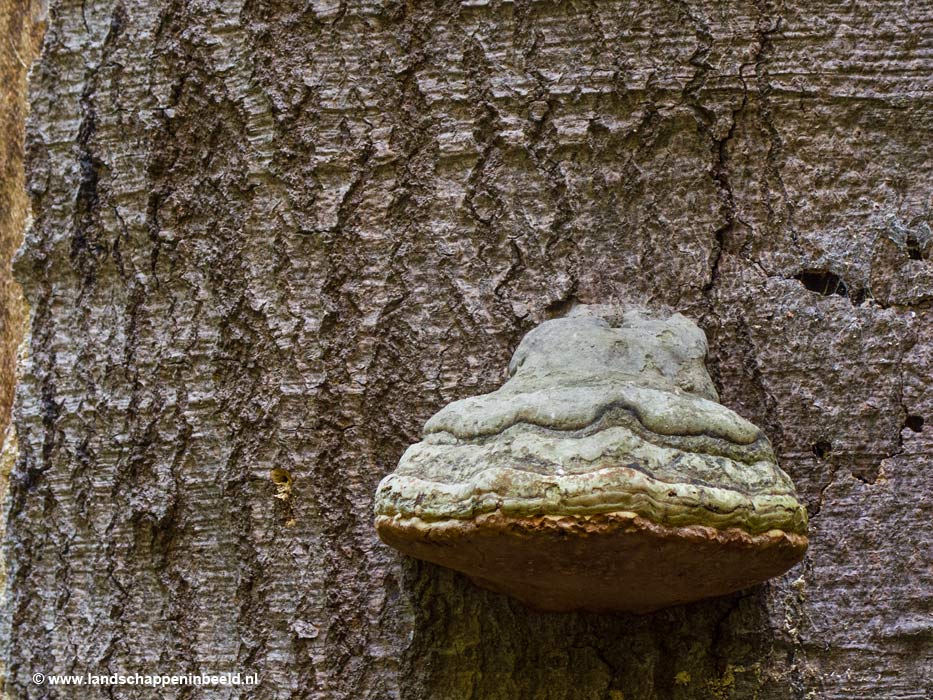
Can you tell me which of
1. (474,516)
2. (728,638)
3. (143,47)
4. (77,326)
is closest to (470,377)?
(474,516)

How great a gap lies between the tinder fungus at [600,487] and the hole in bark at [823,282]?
17.5 inches

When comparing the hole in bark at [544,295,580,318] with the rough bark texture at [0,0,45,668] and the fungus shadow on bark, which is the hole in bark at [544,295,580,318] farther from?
the rough bark texture at [0,0,45,668]

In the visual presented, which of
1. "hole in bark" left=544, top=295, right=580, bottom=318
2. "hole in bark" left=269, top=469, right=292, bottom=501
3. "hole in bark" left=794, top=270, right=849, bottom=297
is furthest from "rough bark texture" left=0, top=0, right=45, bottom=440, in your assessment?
"hole in bark" left=794, top=270, right=849, bottom=297

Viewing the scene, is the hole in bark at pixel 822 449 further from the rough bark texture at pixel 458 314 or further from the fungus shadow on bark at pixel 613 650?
the fungus shadow on bark at pixel 613 650

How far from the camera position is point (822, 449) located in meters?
1.76

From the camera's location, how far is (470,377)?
5.81ft

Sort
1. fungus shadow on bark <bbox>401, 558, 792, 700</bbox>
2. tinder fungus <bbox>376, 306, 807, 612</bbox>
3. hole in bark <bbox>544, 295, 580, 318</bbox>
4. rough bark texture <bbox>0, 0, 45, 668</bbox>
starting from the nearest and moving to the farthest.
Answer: tinder fungus <bbox>376, 306, 807, 612</bbox> < fungus shadow on bark <bbox>401, 558, 792, 700</bbox> < hole in bark <bbox>544, 295, 580, 318</bbox> < rough bark texture <bbox>0, 0, 45, 668</bbox>

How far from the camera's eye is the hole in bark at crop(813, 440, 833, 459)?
175 cm

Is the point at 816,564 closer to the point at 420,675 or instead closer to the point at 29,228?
the point at 420,675

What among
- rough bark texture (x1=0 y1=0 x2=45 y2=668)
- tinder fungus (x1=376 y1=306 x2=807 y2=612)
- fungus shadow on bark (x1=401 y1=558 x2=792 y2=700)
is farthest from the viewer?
rough bark texture (x1=0 y1=0 x2=45 y2=668)

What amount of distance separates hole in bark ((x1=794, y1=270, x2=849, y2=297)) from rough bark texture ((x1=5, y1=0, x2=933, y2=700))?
12mm

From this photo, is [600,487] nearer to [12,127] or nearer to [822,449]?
[822,449]

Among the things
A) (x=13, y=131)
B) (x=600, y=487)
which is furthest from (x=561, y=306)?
(x=13, y=131)

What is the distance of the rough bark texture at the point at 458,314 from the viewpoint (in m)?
1.71
